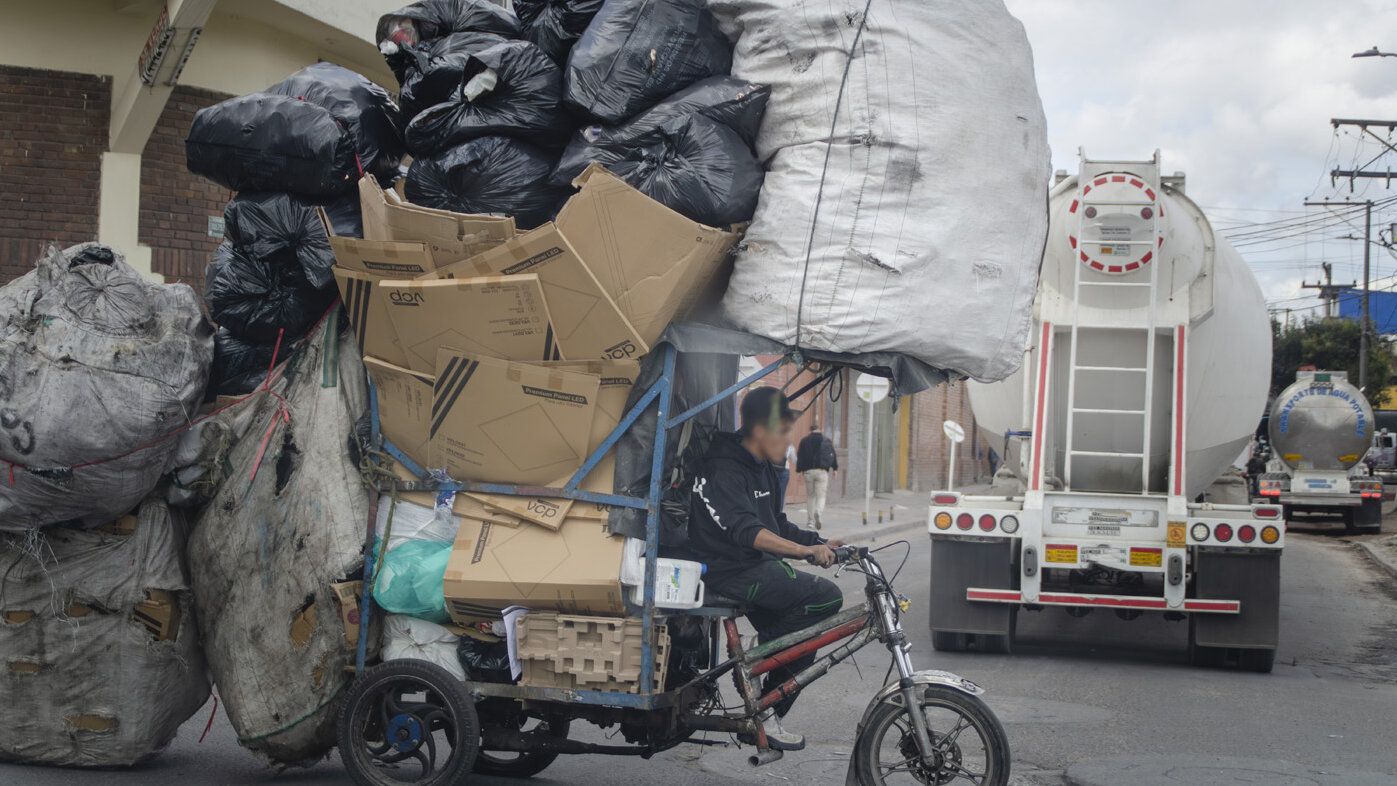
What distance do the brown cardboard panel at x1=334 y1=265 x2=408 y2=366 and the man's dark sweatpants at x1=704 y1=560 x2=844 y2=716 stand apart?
58.1 inches

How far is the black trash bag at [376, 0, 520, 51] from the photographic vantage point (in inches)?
189

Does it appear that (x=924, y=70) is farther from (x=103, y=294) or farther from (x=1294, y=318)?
(x=1294, y=318)

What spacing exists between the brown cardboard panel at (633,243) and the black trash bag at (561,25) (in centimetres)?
81

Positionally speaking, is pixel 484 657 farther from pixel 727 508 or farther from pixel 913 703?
pixel 913 703

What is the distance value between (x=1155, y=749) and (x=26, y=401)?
5182 millimetres

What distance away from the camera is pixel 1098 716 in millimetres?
6520

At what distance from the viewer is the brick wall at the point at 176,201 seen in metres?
10.9

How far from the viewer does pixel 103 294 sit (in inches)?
178

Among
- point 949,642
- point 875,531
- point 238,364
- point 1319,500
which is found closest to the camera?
point 238,364

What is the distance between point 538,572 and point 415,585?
491mm

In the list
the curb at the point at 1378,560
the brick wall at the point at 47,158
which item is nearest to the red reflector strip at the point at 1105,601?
the brick wall at the point at 47,158

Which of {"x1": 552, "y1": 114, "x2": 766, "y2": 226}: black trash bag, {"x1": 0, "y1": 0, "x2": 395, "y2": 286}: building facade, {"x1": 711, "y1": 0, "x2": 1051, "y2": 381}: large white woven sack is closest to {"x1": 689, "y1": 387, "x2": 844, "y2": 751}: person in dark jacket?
{"x1": 711, "y1": 0, "x2": 1051, "y2": 381}: large white woven sack

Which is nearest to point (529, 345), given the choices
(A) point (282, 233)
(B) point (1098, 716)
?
(A) point (282, 233)

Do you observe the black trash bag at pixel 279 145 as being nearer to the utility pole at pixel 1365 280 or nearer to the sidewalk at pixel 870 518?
the sidewalk at pixel 870 518
